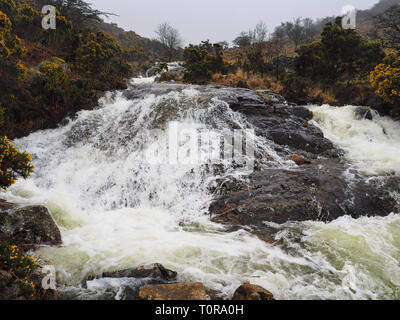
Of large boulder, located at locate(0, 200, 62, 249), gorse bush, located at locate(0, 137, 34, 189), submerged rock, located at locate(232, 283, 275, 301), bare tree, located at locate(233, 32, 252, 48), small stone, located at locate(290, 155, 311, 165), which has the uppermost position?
bare tree, located at locate(233, 32, 252, 48)

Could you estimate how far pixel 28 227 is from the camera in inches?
178

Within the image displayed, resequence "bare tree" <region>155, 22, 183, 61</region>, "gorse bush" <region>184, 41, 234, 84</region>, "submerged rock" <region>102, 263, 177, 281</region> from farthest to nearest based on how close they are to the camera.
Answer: "bare tree" <region>155, 22, 183, 61</region> → "gorse bush" <region>184, 41, 234, 84</region> → "submerged rock" <region>102, 263, 177, 281</region>

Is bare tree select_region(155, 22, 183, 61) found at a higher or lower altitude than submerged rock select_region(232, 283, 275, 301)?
higher

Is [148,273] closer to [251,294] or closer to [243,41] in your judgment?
[251,294]

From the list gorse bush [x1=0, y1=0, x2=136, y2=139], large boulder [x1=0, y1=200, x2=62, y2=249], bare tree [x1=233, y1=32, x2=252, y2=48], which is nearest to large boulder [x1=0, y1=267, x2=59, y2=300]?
large boulder [x1=0, y1=200, x2=62, y2=249]

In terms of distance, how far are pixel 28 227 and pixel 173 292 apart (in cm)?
328

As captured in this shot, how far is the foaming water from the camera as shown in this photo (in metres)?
7.90

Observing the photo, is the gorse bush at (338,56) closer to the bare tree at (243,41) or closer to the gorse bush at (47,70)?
the gorse bush at (47,70)

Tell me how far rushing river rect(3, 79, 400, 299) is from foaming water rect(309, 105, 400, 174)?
0.28 feet

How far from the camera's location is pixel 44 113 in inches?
398

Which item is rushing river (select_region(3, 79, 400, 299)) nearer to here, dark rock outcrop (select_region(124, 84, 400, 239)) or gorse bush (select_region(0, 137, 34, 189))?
dark rock outcrop (select_region(124, 84, 400, 239))

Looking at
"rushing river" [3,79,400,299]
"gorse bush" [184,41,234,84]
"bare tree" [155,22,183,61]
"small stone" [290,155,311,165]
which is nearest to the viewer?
"rushing river" [3,79,400,299]
